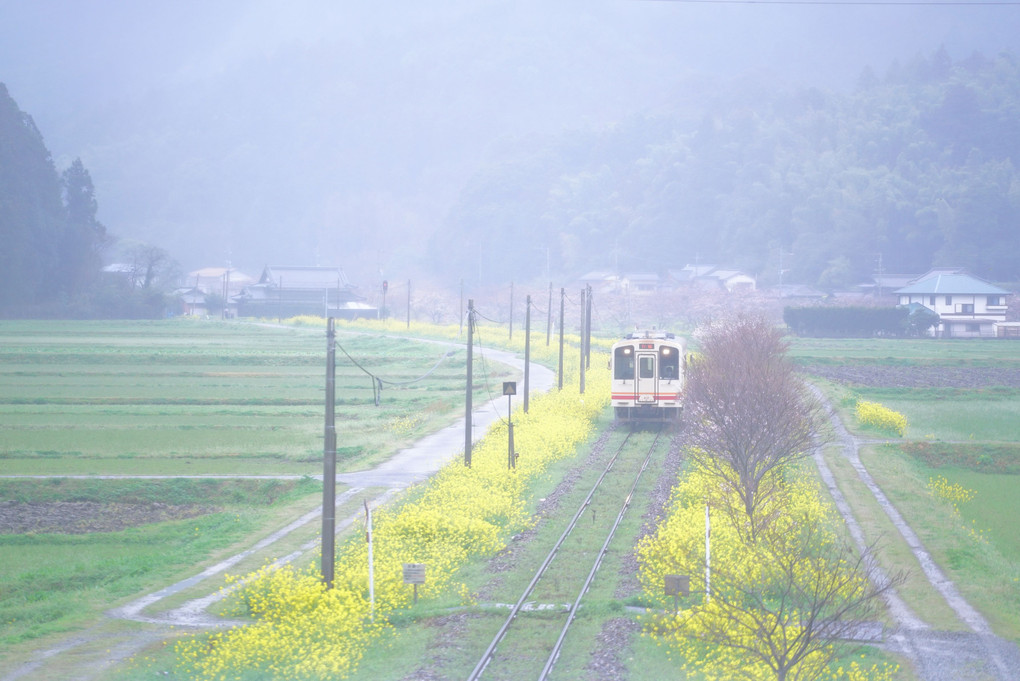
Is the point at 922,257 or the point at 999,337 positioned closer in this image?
the point at 999,337

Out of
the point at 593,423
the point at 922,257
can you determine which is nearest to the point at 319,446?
the point at 593,423

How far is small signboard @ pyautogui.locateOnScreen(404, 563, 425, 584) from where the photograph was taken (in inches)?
449

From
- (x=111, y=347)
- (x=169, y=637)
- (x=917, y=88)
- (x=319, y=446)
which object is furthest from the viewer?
(x=917, y=88)

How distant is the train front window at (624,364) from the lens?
2658cm

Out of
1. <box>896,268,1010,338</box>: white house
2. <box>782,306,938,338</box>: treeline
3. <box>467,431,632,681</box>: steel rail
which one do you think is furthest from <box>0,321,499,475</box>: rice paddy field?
<box>896,268,1010,338</box>: white house

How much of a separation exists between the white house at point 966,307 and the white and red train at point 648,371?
182 ft

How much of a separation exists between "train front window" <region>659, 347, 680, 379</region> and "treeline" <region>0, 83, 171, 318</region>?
176 ft

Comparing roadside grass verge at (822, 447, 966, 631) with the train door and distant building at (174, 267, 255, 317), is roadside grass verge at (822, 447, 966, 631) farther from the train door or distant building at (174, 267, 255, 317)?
distant building at (174, 267, 255, 317)

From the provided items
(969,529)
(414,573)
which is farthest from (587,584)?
(969,529)

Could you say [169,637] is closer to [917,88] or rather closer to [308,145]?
[917,88]

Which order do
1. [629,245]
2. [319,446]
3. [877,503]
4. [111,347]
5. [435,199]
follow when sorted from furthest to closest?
1. [435,199]
2. [629,245]
3. [111,347]
4. [319,446]
5. [877,503]

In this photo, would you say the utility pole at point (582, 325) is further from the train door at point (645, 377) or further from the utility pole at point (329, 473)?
the utility pole at point (329, 473)

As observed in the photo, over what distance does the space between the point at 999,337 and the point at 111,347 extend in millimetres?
62037

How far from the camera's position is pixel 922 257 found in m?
104
